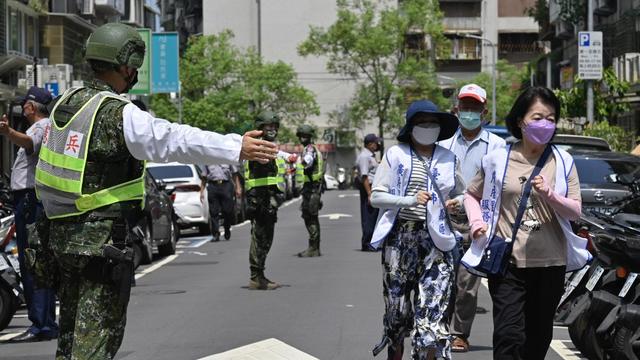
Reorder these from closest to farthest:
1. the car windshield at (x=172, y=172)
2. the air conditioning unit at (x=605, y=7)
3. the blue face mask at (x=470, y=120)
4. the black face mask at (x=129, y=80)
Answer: the black face mask at (x=129, y=80) < the blue face mask at (x=470, y=120) < the car windshield at (x=172, y=172) < the air conditioning unit at (x=605, y=7)

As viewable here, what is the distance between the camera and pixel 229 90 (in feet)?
239

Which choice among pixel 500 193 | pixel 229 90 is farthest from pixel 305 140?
pixel 229 90

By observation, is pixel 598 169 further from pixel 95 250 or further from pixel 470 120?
pixel 95 250

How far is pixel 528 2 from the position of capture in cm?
9081

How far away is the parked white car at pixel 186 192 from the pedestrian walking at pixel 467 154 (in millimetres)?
15172

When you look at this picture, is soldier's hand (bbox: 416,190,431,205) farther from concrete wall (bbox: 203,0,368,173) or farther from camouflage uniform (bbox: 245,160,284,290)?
concrete wall (bbox: 203,0,368,173)

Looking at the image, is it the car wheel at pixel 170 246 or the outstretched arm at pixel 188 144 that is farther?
the car wheel at pixel 170 246

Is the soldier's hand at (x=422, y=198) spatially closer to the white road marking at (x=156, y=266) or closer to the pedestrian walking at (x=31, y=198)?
the pedestrian walking at (x=31, y=198)

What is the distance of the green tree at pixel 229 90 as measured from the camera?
6925cm

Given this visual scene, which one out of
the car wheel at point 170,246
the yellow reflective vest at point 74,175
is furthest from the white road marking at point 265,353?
the car wheel at point 170,246

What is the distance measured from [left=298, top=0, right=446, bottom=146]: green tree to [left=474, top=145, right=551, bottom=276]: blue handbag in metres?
70.4

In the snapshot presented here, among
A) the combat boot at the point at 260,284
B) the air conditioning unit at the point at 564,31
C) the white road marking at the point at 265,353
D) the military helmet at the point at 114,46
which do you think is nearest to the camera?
the military helmet at the point at 114,46

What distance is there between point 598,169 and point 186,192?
11015mm

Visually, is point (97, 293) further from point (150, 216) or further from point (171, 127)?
point (150, 216)
